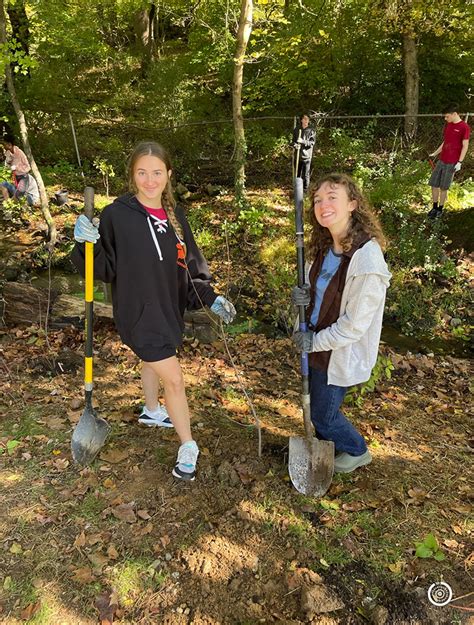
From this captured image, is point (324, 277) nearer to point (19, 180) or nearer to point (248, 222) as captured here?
point (248, 222)

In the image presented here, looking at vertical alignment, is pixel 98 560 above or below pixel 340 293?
below

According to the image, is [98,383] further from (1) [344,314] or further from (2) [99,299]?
(1) [344,314]

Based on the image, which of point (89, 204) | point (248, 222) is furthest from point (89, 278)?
point (248, 222)

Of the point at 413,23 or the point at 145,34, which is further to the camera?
the point at 145,34

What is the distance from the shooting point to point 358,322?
101 inches

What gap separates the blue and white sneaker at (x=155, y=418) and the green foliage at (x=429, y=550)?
6.45 ft

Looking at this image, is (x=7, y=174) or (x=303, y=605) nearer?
(x=303, y=605)

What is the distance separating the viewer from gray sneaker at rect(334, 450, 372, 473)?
3275 mm

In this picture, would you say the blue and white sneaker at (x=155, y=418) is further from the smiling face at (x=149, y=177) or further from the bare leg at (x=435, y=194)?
the bare leg at (x=435, y=194)

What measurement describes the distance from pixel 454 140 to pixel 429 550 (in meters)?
7.48

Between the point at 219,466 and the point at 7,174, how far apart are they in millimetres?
6546

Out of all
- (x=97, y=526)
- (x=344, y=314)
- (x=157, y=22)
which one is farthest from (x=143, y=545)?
(x=157, y=22)

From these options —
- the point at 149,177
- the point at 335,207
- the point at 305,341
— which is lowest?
the point at 305,341

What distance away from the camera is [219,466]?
3.35 metres
